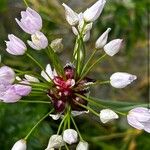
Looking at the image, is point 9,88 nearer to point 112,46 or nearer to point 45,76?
point 45,76

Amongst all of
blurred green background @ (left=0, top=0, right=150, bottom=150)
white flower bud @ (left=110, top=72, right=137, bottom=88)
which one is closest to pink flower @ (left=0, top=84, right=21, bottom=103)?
white flower bud @ (left=110, top=72, right=137, bottom=88)

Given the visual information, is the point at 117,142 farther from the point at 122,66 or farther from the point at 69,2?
the point at 69,2

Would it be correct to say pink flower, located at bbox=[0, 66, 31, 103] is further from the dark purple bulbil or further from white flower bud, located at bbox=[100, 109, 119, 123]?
white flower bud, located at bbox=[100, 109, 119, 123]

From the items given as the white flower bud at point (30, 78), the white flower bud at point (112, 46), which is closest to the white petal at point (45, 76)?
the white flower bud at point (30, 78)

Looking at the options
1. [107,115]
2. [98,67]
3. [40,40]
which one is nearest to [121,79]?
[107,115]

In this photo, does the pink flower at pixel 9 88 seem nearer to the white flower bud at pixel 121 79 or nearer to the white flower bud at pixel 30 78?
the white flower bud at pixel 30 78

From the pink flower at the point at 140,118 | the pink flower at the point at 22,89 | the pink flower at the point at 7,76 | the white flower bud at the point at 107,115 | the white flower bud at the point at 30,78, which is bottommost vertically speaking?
the pink flower at the point at 140,118

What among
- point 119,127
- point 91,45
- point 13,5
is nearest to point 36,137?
point 13,5
